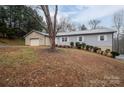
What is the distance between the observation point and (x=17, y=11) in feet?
→ 13.0

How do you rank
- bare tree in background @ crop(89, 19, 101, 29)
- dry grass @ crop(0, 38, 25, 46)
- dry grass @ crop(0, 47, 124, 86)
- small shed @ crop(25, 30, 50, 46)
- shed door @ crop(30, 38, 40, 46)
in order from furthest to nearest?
1. shed door @ crop(30, 38, 40, 46)
2. small shed @ crop(25, 30, 50, 46)
3. bare tree in background @ crop(89, 19, 101, 29)
4. dry grass @ crop(0, 38, 25, 46)
5. dry grass @ crop(0, 47, 124, 86)

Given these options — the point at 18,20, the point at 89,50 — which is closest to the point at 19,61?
the point at 18,20

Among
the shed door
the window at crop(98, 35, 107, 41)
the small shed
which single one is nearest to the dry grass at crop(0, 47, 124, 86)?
the small shed

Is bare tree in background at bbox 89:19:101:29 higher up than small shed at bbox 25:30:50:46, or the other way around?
bare tree in background at bbox 89:19:101:29

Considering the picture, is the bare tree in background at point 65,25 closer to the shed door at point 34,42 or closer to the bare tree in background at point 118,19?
the shed door at point 34,42

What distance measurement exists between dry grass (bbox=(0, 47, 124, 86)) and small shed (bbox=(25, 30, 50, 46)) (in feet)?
1.47

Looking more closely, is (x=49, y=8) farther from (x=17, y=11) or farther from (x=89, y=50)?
(x=89, y=50)

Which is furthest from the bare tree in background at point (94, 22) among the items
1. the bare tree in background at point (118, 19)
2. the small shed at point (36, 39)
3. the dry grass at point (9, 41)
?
the dry grass at point (9, 41)

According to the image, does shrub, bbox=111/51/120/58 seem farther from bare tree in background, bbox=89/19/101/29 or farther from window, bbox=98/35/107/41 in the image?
window, bbox=98/35/107/41

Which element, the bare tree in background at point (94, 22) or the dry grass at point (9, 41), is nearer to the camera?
the dry grass at point (9, 41)

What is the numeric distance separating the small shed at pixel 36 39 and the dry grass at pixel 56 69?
1.47ft

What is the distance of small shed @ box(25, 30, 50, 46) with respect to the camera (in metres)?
4.49

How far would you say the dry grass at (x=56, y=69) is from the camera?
3131 mm
